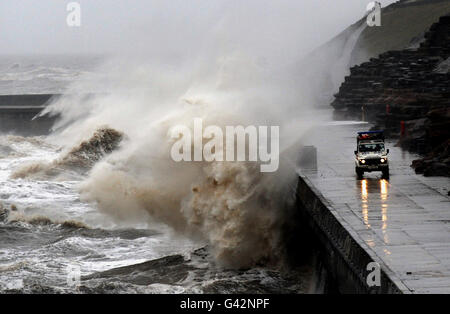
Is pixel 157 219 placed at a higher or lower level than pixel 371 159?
lower

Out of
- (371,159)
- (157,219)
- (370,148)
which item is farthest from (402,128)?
(157,219)

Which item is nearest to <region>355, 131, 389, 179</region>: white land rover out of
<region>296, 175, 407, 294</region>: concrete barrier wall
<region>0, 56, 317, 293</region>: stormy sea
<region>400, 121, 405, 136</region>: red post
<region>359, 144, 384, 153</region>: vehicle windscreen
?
<region>359, 144, 384, 153</region>: vehicle windscreen

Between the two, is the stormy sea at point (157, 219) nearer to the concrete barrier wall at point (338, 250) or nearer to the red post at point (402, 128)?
the concrete barrier wall at point (338, 250)

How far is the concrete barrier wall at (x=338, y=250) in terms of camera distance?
1412 centimetres

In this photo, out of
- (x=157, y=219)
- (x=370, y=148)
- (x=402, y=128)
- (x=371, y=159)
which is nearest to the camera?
(x=371, y=159)

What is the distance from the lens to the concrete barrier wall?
1412 centimetres

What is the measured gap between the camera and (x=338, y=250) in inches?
667

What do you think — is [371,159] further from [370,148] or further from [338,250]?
[338,250]

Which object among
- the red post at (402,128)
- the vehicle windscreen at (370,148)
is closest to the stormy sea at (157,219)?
the vehicle windscreen at (370,148)

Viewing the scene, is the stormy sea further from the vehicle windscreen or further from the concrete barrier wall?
the vehicle windscreen

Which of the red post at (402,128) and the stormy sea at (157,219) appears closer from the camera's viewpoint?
the stormy sea at (157,219)

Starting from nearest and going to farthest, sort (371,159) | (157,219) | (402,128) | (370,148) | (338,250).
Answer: (338,250) → (371,159) → (370,148) → (157,219) → (402,128)
